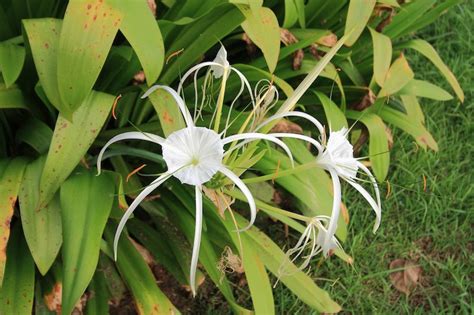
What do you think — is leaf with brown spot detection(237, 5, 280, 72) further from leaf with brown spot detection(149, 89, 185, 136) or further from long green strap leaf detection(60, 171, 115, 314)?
long green strap leaf detection(60, 171, 115, 314)

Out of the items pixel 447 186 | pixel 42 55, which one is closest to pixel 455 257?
pixel 447 186

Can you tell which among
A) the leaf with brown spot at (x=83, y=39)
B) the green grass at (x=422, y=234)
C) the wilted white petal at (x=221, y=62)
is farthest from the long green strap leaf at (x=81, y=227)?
the green grass at (x=422, y=234)

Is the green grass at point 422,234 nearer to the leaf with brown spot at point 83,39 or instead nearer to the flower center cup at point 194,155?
the leaf with brown spot at point 83,39

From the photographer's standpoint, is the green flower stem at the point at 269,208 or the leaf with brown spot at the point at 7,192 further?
the leaf with brown spot at the point at 7,192

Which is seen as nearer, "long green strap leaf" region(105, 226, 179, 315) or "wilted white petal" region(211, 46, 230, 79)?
"wilted white petal" region(211, 46, 230, 79)

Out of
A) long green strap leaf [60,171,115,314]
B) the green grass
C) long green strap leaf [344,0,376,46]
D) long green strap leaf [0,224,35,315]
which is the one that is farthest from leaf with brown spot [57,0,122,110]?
the green grass

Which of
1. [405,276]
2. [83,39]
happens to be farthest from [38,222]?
[405,276]
